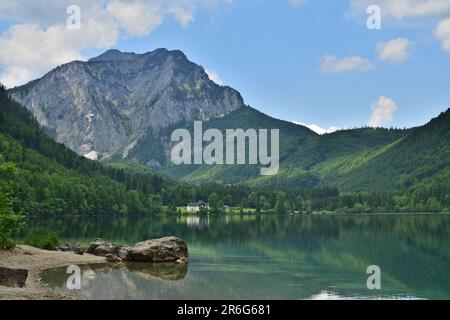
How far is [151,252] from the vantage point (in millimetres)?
72000

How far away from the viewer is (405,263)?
77062mm

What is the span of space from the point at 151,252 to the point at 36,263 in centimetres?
1444

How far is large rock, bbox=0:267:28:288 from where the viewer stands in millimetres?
42959

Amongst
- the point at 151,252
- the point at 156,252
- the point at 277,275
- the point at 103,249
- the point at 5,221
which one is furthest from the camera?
the point at 103,249

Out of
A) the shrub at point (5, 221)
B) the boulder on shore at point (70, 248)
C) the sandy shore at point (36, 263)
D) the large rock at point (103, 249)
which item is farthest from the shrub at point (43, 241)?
the shrub at point (5, 221)

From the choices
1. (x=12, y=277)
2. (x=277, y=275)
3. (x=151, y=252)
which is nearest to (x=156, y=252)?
(x=151, y=252)

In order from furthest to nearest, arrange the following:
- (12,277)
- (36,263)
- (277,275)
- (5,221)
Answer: (277,275), (36,263), (5,221), (12,277)

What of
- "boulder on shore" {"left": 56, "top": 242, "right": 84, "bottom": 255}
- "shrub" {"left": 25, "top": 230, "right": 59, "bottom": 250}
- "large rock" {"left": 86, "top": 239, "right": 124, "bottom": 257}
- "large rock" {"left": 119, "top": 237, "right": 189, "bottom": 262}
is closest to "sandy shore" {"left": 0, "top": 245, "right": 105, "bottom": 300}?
"large rock" {"left": 86, "top": 239, "right": 124, "bottom": 257}

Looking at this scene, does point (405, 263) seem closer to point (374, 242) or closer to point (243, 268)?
point (243, 268)

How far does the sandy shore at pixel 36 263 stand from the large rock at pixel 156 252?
10.7 feet

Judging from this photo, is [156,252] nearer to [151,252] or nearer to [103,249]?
[151,252]

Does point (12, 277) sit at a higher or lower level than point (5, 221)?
lower

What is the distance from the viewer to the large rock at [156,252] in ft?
235
